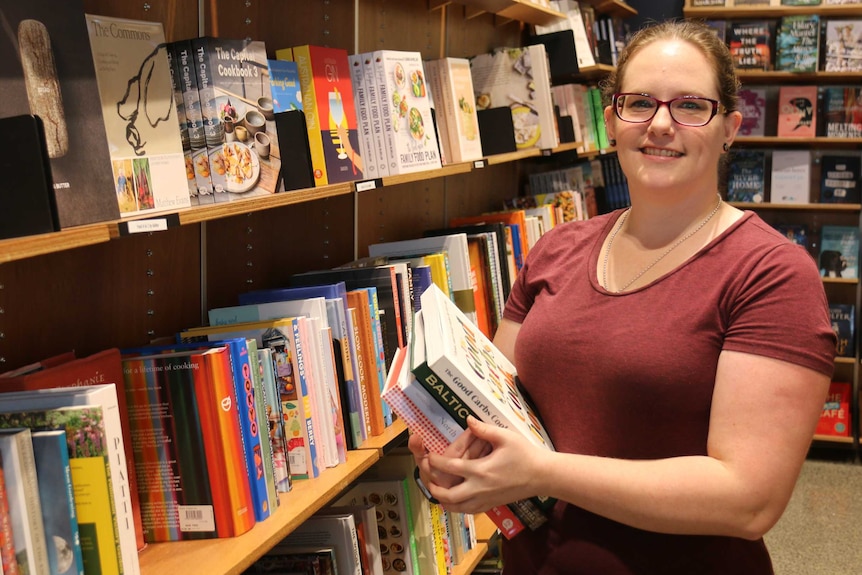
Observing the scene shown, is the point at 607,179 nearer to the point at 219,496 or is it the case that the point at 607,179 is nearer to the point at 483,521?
the point at 483,521

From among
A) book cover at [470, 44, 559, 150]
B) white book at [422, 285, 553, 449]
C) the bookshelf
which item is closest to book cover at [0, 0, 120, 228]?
white book at [422, 285, 553, 449]

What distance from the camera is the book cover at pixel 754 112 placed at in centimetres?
510

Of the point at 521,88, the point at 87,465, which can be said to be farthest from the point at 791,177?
the point at 87,465

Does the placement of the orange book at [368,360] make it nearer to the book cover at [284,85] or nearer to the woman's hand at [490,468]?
the book cover at [284,85]

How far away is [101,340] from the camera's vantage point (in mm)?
1643

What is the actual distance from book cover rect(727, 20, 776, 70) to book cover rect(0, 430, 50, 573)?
4677 mm

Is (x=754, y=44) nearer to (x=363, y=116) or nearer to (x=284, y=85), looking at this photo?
(x=363, y=116)

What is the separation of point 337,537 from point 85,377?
73cm

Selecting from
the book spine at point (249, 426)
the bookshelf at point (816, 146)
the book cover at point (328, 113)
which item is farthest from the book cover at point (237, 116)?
the bookshelf at point (816, 146)

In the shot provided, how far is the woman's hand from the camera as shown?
4.35ft

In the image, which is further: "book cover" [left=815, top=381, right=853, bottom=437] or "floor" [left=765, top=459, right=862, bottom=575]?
"book cover" [left=815, top=381, right=853, bottom=437]

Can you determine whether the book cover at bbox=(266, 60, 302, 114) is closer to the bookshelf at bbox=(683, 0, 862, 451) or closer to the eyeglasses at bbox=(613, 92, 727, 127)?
the eyeglasses at bbox=(613, 92, 727, 127)

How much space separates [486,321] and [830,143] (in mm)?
3274

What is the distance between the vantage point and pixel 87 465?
1.15 metres
